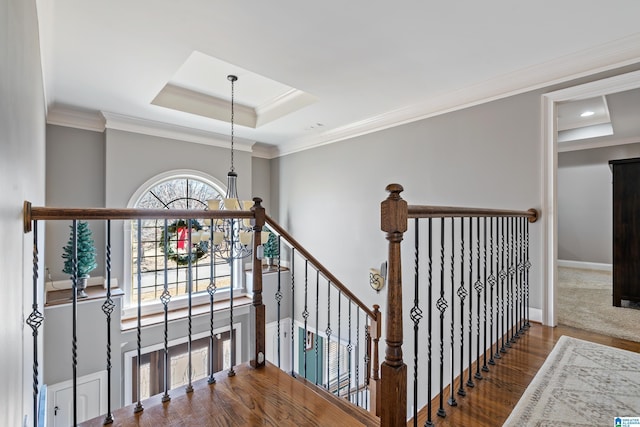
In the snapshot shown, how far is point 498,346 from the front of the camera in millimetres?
2102

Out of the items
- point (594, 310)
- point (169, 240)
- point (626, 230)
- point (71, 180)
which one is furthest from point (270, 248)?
point (626, 230)

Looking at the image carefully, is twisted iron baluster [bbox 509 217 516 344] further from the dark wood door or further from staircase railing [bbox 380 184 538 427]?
the dark wood door

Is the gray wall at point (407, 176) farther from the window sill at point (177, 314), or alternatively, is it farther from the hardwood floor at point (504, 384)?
the window sill at point (177, 314)

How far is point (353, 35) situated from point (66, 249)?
386 cm

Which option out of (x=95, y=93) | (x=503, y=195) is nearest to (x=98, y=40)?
(x=95, y=93)

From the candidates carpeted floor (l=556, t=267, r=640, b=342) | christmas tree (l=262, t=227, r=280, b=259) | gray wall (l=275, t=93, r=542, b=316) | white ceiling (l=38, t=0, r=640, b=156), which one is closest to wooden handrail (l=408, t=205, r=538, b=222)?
gray wall (l=275, t=93, r=542, b=316)

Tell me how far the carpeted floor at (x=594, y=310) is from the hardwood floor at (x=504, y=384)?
263 mm

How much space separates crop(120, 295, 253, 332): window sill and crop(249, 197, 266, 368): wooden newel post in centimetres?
196

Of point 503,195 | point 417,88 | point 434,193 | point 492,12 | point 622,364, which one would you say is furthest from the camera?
point 434,193

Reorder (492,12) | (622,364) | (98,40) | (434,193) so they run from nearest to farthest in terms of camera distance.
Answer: (622,364) → (492,12) → (98,40) → (434,193)

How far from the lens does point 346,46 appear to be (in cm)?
235

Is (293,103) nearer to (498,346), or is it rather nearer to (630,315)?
(498,346)

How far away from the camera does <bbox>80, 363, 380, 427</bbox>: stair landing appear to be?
1.44 meters

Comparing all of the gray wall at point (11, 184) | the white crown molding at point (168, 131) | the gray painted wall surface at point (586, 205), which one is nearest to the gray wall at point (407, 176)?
the white crown molding at point (168, 131)
